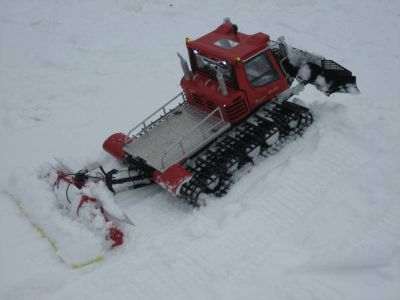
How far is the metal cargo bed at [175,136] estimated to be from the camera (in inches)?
345

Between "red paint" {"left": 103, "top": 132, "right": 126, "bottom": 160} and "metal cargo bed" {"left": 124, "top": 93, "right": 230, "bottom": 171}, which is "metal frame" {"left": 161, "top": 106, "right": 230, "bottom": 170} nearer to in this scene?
"metal cargo bed" {"left": 124, "top": 93, "right": 230, "bottom": 171}

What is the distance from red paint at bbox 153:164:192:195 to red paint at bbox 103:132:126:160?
118cm

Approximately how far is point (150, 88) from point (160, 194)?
4088mm

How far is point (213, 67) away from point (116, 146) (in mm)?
2346

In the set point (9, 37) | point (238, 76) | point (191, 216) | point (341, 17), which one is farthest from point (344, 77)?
point (9, 37)

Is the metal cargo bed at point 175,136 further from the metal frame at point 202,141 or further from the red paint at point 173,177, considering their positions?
the red paint at point 173,177

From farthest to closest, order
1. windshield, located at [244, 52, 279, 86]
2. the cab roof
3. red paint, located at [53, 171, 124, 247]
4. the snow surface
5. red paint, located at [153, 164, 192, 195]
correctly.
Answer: windshield, located at [244, 52, 279, 86] < the cab roof < red paint, located at [153, 164, 192, 195] < red paint, located at [53, 171, 124, 247] < the snow surface

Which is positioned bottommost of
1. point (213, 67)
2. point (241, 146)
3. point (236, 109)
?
point (241, 146)

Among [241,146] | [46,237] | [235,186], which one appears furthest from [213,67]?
[46,237]

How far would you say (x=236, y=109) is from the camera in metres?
9.12

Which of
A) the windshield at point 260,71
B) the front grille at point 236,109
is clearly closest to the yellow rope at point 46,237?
the front grille at point 236,109

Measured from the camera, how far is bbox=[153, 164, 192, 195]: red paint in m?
8.30

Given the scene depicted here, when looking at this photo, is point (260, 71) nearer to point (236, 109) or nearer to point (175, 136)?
point (236, 109)

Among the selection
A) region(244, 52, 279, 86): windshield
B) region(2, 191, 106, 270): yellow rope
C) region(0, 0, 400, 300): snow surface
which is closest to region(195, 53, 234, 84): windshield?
region(244, 52, 279, 86): windshield
